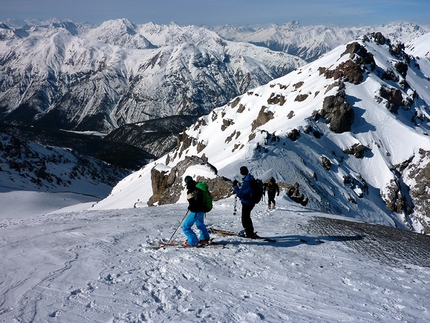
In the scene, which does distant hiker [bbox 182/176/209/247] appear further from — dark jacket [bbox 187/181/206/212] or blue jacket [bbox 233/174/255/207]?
Answer: blue jacket [bbox 233/174/255/207]

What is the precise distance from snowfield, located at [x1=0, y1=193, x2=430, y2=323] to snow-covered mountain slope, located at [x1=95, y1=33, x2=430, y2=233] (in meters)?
19.4

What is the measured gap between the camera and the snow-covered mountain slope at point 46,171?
153375 millimetres

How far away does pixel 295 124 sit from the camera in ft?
247

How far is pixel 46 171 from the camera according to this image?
167 meters

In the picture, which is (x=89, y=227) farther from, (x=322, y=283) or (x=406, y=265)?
(x=406, y=265)

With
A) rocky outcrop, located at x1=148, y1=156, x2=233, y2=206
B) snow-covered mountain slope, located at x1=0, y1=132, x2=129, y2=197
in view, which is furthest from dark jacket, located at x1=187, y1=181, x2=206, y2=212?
snow-covered mountain slope, located at x1=0, y1=132, x2=129, y2=197

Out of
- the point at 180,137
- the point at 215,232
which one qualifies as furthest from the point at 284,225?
the point at 180,137

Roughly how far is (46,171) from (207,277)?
178852 millimetres

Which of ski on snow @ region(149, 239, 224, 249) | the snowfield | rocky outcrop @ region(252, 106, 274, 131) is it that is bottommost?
the snowfield

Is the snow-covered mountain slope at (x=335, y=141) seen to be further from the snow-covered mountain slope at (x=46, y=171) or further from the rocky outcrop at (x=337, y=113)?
the snow-covered mountain slope at (x=46, y=171)

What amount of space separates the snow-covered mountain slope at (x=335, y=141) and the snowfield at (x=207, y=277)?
63.5ft

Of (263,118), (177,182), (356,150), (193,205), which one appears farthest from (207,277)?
(263,118)

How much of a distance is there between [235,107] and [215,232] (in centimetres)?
11090

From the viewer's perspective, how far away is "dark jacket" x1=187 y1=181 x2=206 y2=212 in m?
11.9
